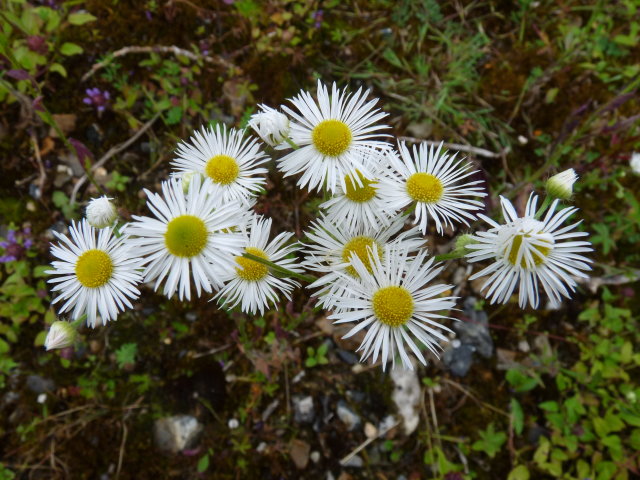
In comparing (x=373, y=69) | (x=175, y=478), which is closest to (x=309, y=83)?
(x=373, y=69)

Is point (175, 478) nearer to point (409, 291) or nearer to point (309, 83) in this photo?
point (409, 291)

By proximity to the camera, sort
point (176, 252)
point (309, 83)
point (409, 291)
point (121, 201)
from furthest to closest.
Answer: point (309, 83) < point (121, 201) < point (409, 291) < point (176, 252)

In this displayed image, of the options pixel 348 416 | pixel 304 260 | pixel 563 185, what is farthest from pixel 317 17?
pixel 348 416

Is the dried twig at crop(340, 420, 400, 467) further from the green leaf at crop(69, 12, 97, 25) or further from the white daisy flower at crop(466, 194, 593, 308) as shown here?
the green leaf at crop(69, 12, 97, 25)

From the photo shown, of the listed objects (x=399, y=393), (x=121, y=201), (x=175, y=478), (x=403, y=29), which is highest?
(x=403, y=29)

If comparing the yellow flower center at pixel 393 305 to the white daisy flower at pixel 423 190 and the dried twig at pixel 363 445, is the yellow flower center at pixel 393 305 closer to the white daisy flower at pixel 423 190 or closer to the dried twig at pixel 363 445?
the white daisy flower at pixel 423 190

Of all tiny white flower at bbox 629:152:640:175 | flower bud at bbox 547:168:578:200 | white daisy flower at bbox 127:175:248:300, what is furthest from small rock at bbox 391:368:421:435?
tiny white flower at bbox 629:152:640:175

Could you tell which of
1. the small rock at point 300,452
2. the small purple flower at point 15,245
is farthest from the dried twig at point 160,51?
the small rock at point 300,452
